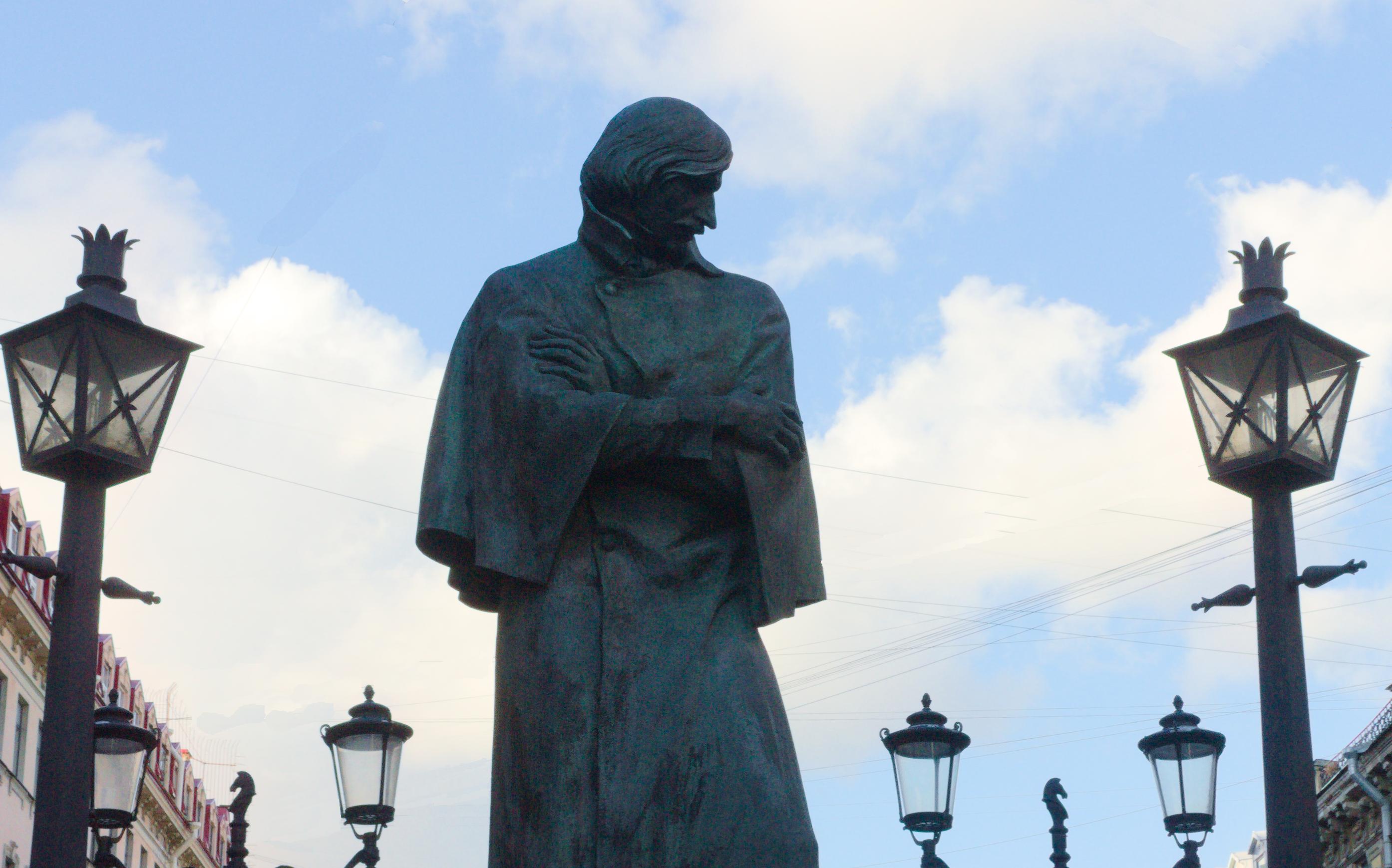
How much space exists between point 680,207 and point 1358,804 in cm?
4207

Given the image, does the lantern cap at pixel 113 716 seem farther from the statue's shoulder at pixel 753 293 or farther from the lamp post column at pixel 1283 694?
the statue's shoulder at pixel 753 293

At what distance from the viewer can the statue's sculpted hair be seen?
486 centimetres

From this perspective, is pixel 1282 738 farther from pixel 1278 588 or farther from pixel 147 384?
pixel 147 384

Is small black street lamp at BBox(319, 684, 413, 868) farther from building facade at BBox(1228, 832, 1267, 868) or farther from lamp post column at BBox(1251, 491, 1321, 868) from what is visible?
building facade at BBox(1228, 832, 1267, 868)

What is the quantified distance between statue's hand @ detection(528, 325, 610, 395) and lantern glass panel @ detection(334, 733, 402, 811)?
9.62 meters

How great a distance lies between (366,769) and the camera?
14133 millimetres

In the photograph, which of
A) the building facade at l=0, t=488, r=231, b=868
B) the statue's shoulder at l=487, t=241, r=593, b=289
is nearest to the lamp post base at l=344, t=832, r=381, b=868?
the statue's shoulder at l=487, t=241, r=593, b=289

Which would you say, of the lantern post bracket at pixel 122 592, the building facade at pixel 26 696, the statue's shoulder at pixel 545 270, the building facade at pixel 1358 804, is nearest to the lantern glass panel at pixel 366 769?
the lantern post bracket at pixel 122 592

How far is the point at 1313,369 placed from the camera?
10.1m

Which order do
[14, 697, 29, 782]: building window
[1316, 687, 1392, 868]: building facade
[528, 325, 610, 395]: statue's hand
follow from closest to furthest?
[528, 325, 610, 395]: statue's hand < [1316, 687, 1392, 868]: building facade < [14, 697, 29, 782]: building window

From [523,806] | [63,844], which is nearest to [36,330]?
[63,844]

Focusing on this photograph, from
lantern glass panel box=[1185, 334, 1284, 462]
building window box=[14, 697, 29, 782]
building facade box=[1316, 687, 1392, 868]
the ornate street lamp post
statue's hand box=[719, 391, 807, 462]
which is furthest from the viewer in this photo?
building window box=[14, 697, 29, 782]

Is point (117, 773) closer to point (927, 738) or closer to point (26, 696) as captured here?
point (927, 738)

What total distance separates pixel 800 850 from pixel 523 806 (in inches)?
22.0
